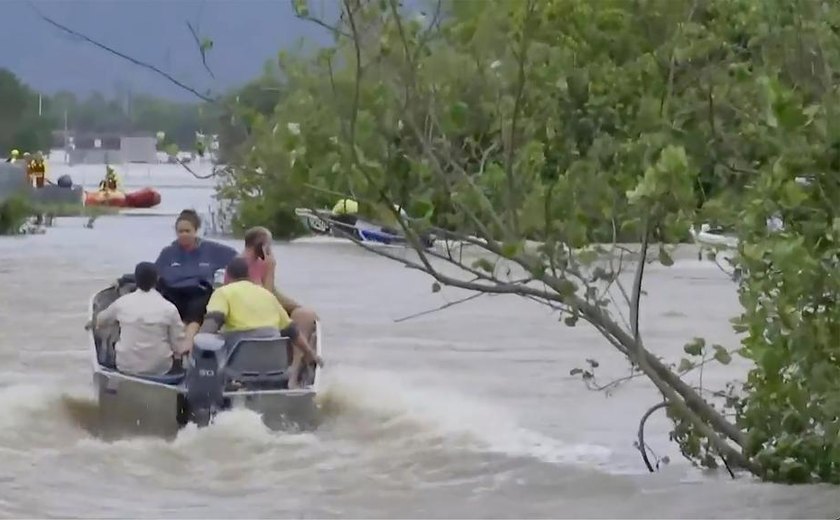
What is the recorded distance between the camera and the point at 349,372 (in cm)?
1773

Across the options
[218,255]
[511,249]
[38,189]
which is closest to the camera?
[511,249]

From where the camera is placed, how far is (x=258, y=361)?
1260cm

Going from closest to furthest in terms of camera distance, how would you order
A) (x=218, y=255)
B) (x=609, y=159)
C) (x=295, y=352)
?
(x=609, y=159) → (x=295, y=352) → (x=218, y=255)

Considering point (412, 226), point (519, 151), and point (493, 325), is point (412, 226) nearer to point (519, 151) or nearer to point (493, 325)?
point (519, 151)

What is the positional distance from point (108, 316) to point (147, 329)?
0.40 meters

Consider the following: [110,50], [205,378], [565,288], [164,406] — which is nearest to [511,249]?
[565,288]

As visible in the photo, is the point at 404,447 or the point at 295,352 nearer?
the point at 295,352

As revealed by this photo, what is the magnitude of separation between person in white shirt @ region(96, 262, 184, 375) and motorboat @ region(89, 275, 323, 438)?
9 cm

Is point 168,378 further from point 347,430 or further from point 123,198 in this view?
point 123,198

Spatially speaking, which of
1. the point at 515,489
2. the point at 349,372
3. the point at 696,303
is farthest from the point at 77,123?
the point at 515,489

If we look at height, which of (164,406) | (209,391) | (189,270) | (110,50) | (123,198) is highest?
(110,50)

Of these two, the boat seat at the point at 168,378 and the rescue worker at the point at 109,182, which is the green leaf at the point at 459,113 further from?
the rescue worker at the point at 109,182

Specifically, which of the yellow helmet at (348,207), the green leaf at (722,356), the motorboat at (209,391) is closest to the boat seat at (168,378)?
the motorboat at (209,391)

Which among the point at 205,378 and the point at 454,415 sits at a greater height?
the point at 205,378
